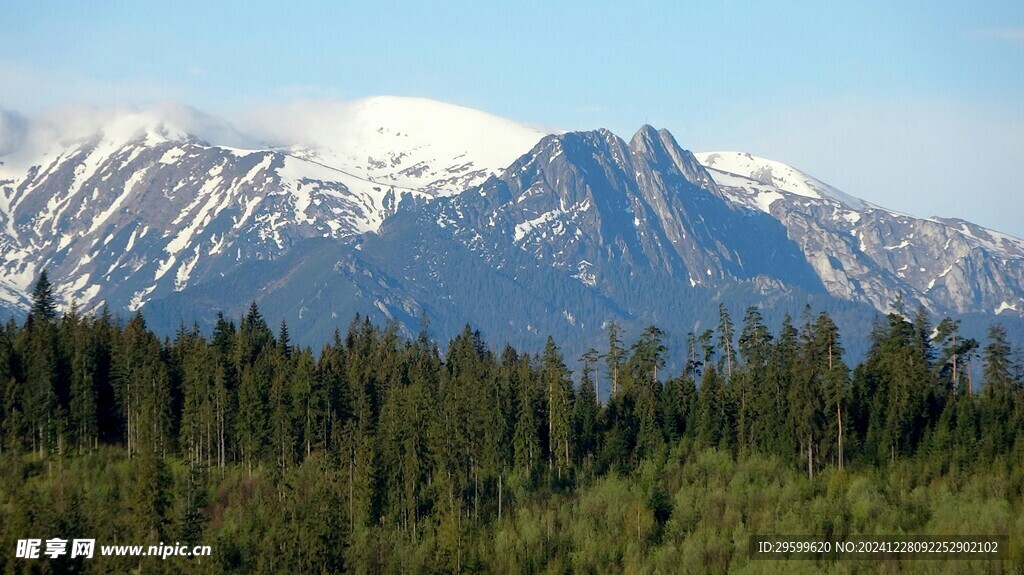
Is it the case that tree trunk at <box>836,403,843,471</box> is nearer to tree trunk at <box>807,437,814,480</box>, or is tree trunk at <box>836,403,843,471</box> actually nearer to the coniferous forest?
the coniferous forest

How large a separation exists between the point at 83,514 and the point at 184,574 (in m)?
11.5

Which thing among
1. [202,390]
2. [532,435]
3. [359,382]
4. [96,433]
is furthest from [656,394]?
[96,433]

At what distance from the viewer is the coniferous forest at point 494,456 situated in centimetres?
10881

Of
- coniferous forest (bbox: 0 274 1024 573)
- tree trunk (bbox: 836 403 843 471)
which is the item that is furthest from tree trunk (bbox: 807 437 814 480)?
tree trunk (bbox: 836 403 843 471)

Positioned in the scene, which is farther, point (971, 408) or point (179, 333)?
point (179, 333)

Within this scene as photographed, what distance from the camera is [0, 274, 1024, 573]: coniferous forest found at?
4284 inches

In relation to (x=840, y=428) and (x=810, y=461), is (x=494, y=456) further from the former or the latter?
(x=840, y=428)

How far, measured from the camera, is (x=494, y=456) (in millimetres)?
130875

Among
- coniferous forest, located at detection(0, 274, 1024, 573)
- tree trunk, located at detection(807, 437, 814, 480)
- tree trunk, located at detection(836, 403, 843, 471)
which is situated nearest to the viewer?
coniferous forest, located at detection(0, 274, 1024, 573)

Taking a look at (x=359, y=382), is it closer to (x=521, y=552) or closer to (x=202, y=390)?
(x=202, y=390)

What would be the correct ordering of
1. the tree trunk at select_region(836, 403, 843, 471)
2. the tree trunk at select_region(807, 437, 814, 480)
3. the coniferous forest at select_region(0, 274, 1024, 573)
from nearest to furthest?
1. the coniferous forest at select_region(0, 274, 1024, 573)
2. the tree trunk at select_region(807, 437, 814, 480)
3. the tree trunk at select_region(836, 403, 843, 471)

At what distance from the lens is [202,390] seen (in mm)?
131500

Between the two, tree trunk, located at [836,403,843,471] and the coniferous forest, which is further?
tree trunk, located at [836,403,843,471]

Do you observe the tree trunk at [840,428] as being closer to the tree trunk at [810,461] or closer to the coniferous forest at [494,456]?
the coniferous forest at [494,456]
